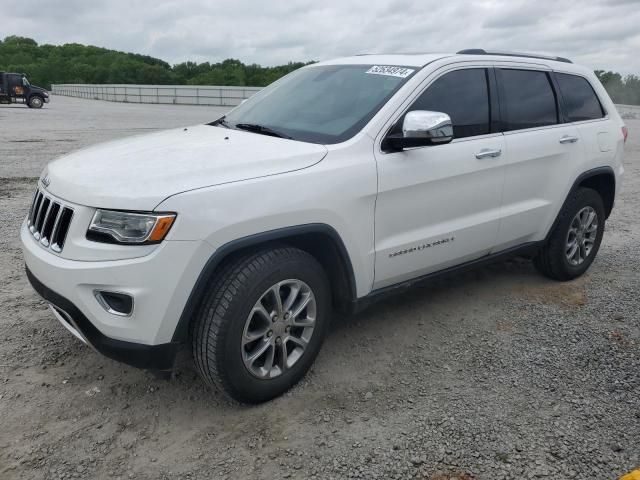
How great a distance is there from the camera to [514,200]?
161 inches

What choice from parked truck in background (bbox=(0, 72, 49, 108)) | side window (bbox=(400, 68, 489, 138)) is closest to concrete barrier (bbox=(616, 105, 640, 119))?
side window (bbox=(400, 68, 489, 138))

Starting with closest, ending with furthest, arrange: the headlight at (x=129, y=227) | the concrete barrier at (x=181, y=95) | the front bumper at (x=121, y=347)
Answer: the headlight at (x=129, y=227)
the front bumper at (x=121, y=347)
the concrete barrier at (x=181, y=95)

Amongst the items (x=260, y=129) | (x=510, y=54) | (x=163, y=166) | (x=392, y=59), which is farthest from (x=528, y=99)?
(x=163, y=166)

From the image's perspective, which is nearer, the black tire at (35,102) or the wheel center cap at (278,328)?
the wheel center cap at (278,328)

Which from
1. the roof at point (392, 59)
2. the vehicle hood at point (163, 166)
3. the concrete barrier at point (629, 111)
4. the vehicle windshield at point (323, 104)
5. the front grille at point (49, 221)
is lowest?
the front grille at point (49, 221)

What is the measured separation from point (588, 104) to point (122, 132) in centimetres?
1430

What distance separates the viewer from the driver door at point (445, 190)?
10.8 ft

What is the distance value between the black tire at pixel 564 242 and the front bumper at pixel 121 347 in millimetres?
3279

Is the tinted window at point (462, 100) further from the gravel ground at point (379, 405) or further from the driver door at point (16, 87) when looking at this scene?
the driver door at point (16, 87)

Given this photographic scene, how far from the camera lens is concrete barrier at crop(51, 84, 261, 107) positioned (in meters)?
35.7

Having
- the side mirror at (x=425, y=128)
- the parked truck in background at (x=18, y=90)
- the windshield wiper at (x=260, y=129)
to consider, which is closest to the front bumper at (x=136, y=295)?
the windshield wiper at (x=260, y=129)

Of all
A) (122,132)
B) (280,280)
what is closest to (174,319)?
(280,280)

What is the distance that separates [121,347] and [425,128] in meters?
1.91

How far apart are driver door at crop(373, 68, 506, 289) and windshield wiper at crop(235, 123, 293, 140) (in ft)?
2.04
